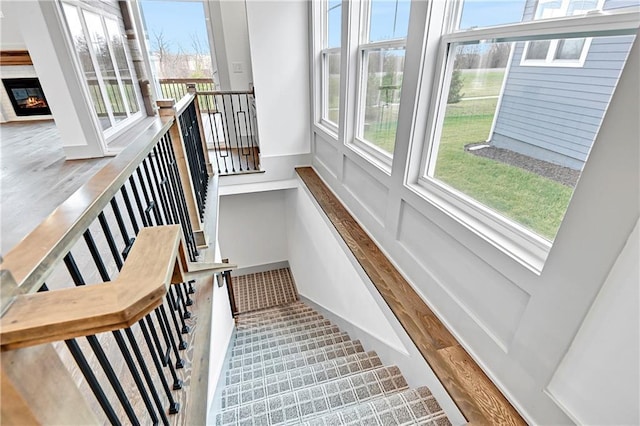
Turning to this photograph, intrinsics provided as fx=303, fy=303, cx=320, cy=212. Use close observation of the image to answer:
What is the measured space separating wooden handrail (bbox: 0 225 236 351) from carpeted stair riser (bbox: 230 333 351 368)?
2.04m

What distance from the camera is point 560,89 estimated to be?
1.04 metres

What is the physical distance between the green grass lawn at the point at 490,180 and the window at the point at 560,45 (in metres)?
0.25

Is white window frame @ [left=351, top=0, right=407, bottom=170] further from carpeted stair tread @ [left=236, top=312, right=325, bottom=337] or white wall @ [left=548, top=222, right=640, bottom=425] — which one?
carpeted stair tread @ [left=236, top=312, right=325, bottom=337]

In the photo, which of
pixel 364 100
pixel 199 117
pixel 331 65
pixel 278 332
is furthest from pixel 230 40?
pixel 278 332

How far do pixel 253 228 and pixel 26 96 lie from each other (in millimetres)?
4429

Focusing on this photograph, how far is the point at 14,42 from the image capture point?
4.84 metres

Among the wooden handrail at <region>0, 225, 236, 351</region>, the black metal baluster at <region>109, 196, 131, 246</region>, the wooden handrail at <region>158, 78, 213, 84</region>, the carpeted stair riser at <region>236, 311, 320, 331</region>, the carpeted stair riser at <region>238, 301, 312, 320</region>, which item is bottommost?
the carpeted stair riser at <region>238, 301, 312, 320</region>

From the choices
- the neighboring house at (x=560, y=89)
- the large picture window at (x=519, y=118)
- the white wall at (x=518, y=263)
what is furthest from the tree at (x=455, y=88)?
the neighboring house at (x=560, y=89)

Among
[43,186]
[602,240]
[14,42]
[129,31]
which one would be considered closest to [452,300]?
[602,240]

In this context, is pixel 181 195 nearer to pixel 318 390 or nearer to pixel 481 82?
pixel 318 390

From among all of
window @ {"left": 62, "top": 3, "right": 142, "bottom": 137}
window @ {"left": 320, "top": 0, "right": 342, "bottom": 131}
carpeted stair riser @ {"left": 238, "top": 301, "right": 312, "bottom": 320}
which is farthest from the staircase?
window @ {"left": 62, "top": 3, "right": 142, "bottom": 137}

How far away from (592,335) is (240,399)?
161 centimetres

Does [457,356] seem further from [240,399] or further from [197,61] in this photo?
[197,61]

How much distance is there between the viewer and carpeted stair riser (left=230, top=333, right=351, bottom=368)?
2373 mm
